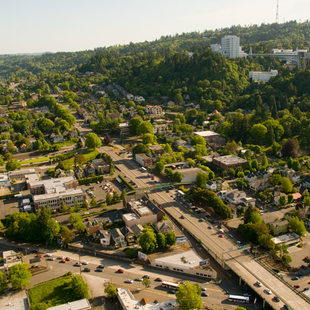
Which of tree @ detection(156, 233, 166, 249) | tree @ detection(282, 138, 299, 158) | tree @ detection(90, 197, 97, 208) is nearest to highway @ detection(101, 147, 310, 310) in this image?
tree @ detection(156, 233, 166, 249)

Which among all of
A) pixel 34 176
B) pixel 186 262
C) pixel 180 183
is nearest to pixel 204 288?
pixel 186 262

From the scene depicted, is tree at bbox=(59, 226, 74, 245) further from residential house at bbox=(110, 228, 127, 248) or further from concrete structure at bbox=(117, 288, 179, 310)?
concrete structure at bbox=(117, 288, 179, 310)

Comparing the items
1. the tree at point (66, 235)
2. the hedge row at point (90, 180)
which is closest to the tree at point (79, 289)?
the tree at point (66, 235)

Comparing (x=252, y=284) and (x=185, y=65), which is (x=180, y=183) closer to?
(x=252, y=284)

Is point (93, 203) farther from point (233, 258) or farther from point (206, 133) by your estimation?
point (206, 133)

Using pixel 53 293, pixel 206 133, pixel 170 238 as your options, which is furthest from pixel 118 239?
pixel 206 133

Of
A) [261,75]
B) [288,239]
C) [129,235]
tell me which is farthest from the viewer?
[261,75]
